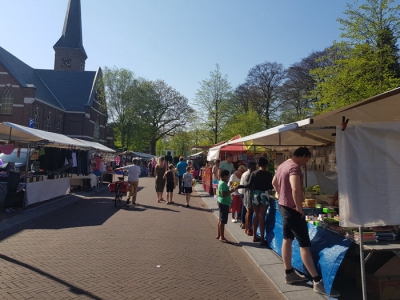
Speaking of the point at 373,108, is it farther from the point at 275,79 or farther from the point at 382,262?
the point at 275,79

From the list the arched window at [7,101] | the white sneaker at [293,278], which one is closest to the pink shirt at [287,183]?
the white sneaker at [293,278]

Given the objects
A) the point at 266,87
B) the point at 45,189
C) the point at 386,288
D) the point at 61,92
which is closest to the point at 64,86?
the point at 61,92

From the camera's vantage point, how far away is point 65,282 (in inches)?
186

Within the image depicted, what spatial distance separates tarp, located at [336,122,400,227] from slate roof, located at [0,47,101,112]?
1827 inches

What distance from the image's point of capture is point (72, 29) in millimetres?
59406

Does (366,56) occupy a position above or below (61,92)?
below

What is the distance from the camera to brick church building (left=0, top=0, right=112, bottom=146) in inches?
1518

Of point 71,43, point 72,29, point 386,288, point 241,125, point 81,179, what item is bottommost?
point 386,288

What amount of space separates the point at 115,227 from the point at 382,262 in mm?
6302

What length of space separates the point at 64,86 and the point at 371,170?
53437 millimetres

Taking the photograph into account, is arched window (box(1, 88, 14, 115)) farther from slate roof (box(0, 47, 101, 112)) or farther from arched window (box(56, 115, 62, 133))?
arched window (box(56, 115, 62, 133))

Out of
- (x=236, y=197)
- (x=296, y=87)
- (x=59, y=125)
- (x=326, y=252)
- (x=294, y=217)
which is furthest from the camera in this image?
(x=59, y=125)

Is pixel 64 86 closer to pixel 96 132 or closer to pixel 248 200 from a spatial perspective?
pixel 96 132

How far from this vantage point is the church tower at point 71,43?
58719 mm
